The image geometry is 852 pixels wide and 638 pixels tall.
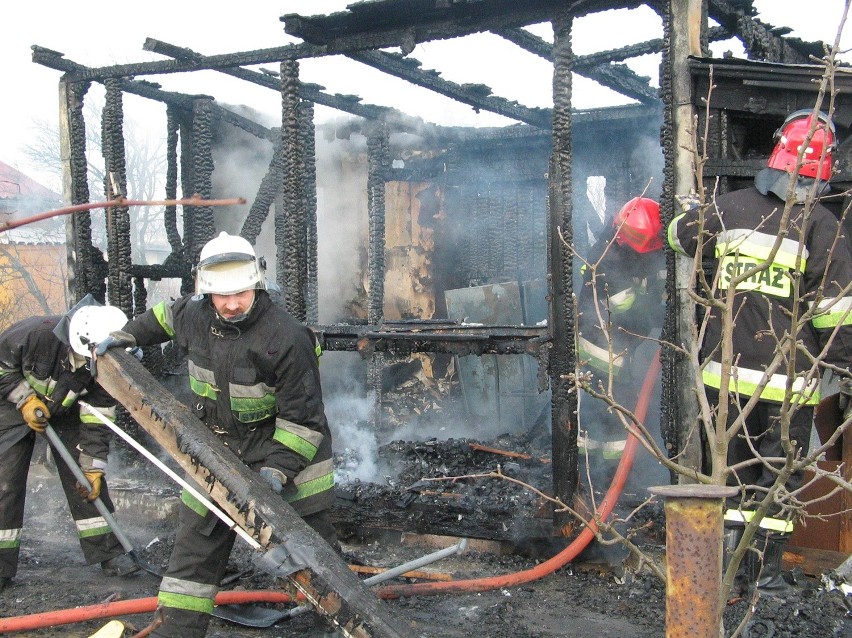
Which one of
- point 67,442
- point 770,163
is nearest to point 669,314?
point 770,163

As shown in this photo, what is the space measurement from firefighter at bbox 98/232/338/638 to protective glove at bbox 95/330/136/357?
13mm

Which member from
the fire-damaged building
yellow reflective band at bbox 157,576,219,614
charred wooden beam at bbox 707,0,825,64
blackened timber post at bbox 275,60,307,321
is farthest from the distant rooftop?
yellow reflective band at bbox 157,576,219,614

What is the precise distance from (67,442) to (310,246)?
4.80 metres

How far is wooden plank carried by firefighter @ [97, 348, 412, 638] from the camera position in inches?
120

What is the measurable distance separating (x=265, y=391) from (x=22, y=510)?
280 cm

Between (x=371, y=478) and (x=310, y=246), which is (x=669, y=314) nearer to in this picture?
(x=371, y=478)

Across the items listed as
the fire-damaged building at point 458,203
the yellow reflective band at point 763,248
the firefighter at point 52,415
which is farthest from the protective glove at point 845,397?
the firefighter at point 52,415

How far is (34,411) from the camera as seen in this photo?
5.79 metres

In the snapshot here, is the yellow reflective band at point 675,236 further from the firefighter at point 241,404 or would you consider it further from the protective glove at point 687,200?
the firefighter at point 241,404

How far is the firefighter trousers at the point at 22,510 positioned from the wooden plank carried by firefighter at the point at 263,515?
2178mm

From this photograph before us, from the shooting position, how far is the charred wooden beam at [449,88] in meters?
8.16

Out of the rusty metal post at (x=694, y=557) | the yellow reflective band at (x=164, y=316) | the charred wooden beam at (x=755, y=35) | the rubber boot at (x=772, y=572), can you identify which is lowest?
the rubber boot at (x=772, y=572)

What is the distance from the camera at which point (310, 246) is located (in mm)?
10383

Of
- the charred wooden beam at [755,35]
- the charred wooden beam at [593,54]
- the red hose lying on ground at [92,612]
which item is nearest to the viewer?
the red hose lying on ground at [92,612]
